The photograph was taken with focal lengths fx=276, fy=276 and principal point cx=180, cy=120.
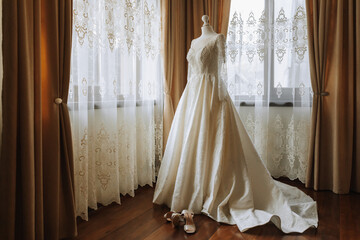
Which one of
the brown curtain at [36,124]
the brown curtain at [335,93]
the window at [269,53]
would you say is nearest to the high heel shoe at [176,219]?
the brown curtain at [36,124]

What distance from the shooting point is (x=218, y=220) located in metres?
2.00

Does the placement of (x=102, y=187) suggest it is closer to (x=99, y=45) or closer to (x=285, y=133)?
(x=99, y=45)

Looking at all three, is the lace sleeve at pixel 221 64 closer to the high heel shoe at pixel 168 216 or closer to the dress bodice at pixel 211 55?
the dress bodice at pixel 211 55

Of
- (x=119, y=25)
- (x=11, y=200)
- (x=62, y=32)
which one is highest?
(x=119, y=25)

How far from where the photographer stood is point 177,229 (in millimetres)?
1922

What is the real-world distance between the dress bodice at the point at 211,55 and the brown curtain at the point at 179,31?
2.15 feet

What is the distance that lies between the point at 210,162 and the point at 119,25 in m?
1.40

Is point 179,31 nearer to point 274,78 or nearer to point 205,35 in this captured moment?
point 205,35

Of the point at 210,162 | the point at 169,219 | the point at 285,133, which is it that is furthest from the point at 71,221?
the point at 285,133

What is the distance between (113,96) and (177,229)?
120 centimetres

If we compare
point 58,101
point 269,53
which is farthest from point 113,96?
point 269,53

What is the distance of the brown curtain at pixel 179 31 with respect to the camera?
2.97 m

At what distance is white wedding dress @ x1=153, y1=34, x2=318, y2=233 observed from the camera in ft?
6.83

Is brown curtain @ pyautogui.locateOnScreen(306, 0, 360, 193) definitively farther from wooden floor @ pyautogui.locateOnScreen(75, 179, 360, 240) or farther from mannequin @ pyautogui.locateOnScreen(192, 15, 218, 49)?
mannequin @ pyautogui.locateOnScreen(192, 15, 218, 49)
